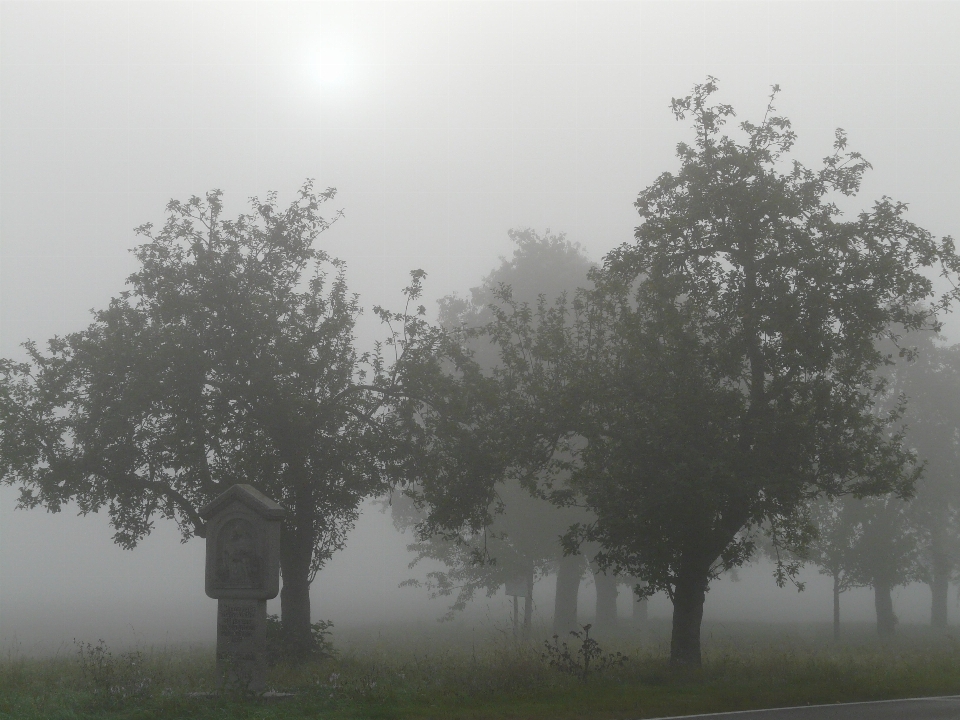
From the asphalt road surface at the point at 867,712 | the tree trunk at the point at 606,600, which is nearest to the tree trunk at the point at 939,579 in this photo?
the tree trunk at the point at 606,600

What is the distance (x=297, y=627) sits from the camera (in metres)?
22.0

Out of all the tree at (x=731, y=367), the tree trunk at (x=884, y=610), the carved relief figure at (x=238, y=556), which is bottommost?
the tree trunk at (x=884, y=610)

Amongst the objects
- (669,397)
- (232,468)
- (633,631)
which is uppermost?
(669,397)

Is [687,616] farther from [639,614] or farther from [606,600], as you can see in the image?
[639,614]

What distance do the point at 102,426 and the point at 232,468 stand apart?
342 cm

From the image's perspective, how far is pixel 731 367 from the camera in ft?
62.3

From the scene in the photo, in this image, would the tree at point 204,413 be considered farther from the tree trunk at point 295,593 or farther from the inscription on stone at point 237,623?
the inscription on stone at point 237,623

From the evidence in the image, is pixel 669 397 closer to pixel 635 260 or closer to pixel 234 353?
pixel 635 260

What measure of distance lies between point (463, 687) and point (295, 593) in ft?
28.8

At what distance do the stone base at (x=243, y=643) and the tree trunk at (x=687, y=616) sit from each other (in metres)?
9.25

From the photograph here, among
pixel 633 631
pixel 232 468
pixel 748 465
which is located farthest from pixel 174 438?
pixel 633 631

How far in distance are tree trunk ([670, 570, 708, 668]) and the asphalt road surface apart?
4325mm

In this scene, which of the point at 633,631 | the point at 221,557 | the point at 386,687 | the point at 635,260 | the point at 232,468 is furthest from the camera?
the point at 633,631

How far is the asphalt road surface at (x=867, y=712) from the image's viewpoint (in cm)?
1331
